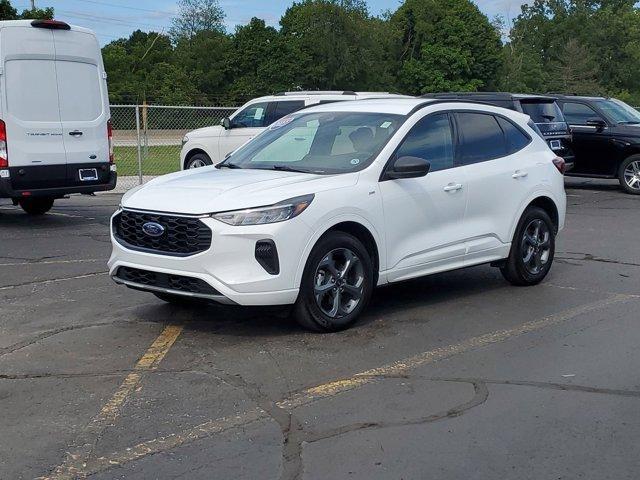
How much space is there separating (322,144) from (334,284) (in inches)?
54.8

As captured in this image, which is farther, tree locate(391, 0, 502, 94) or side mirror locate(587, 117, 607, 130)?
tree locate(391, 0, 502, 94)

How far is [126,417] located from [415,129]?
3.60m

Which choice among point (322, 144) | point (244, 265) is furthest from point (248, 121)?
point (244, 265)

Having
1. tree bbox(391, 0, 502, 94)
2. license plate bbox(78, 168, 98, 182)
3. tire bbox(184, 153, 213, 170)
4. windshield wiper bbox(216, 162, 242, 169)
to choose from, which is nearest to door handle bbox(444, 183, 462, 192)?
windshield wiper bbox(216, 162, 242, 169)

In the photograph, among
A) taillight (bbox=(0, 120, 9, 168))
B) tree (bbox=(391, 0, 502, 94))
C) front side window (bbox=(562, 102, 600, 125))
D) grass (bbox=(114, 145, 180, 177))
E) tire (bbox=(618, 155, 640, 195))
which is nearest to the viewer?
taillight (bbox=(0, 120, 9, 168))

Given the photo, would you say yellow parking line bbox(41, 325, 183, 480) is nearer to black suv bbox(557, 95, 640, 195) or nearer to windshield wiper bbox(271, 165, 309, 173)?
windshield wiper bbox(271, 165, 309, 173)

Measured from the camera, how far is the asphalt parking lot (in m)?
4.24

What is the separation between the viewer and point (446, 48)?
8212 centimetres

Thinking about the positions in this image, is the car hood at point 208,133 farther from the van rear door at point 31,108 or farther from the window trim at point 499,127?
the window trim at point 499,127

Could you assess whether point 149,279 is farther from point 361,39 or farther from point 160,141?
point 361,39

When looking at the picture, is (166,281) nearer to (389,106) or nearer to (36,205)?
(389,106)

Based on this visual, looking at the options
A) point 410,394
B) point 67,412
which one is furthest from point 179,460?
point 410,394

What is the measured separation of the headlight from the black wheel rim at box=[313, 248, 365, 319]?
17.5 inches

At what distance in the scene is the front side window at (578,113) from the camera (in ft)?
58.7
